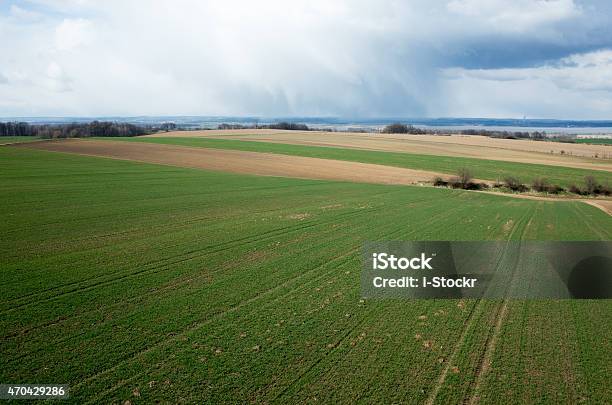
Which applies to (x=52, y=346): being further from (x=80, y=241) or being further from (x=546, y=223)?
(x=546, y=223)

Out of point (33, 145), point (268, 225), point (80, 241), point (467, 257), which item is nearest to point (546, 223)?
point (467, 257)

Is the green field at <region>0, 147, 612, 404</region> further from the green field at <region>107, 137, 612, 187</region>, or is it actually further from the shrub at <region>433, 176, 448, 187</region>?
the green field at <region>107, 137, 612, 187</region>

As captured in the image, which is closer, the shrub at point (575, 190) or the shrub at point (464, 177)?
the shrub at point (575, 190)

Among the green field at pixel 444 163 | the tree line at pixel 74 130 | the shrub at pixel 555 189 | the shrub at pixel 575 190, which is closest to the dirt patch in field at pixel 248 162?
the green field at pixel 444 163

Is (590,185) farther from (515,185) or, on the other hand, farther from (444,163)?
(444,163)

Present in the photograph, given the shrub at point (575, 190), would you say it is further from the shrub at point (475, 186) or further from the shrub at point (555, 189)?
the shrub at point (475, 186)

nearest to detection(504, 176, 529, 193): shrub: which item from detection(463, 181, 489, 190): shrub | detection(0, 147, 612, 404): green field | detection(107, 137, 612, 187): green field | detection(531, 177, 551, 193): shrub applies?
detection(531, 177, 551, 193): shrub
